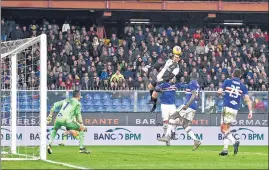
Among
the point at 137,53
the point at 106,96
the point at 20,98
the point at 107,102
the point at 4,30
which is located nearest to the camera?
the point at 20,98

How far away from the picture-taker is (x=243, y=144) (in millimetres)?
38000

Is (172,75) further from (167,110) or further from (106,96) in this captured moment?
(106,96)

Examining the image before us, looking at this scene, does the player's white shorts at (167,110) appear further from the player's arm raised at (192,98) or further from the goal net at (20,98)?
the goal net at (20,98)

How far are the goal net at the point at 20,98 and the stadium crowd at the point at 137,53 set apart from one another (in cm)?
349

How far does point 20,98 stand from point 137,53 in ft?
31.2

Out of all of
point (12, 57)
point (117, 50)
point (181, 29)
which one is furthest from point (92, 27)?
point (12, 57)

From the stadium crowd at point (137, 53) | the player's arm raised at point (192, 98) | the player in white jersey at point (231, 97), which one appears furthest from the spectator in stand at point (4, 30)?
the player in white jersey at point (231, 97)

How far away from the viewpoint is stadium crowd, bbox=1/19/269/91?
39.8 m

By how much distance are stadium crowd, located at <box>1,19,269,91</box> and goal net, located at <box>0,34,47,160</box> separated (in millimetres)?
3487

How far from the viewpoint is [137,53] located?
42.9 meters

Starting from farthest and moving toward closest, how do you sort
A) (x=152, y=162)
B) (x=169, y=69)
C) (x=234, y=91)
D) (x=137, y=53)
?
(x=137, y=53), (x=169, y=69), (x=234, y=91), (x=152, y=162)

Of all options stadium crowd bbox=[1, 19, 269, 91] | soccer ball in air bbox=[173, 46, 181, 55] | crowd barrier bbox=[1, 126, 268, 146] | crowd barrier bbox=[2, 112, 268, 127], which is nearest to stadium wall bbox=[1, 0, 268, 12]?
stadium crowd bbox=[1, 19, 269, 91]

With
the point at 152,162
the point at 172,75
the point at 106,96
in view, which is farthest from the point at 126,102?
the point at 152,162

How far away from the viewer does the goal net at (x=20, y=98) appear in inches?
938
